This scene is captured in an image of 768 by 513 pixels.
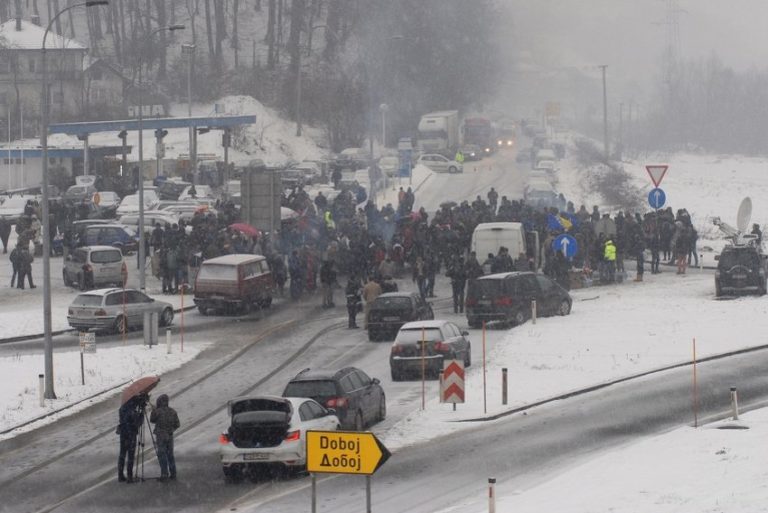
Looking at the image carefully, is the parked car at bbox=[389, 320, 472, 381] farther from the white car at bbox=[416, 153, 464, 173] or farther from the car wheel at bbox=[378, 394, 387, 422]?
the white car at bbox=[416, 153, 464, 173]

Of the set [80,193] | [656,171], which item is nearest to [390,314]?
[656,171]

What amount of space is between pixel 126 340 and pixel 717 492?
21.4m

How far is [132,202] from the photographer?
63.5 meters

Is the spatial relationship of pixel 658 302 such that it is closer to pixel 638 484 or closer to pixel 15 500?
Answer: pixel 638 484

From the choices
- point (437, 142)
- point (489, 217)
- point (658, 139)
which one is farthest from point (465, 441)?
point (658, 139)

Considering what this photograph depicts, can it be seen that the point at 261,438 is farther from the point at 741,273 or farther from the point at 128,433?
the point at 741,273

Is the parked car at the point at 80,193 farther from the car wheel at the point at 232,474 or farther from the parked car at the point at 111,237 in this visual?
the car wheel at the point at 232,474

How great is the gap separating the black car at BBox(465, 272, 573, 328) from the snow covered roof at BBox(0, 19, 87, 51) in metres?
80.7

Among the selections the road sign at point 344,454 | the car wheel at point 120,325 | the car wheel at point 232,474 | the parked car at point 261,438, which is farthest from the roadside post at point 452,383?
the car wheel at point 120,325

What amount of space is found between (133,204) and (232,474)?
43656mm

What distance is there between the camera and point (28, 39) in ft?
380

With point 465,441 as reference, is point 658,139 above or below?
above

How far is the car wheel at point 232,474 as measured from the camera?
2078 cm

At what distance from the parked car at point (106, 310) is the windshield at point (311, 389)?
13.8 metres
